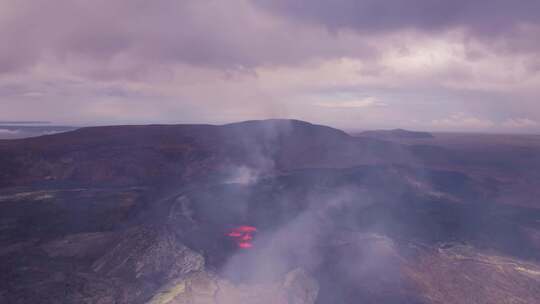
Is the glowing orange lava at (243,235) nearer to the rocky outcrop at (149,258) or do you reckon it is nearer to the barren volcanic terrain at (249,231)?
the barren volcanic terrain at (249,231)

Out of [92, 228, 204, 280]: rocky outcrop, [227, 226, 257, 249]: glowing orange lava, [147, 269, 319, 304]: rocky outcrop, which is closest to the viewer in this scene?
[147, 269, 319, 304]: rocky outcrop

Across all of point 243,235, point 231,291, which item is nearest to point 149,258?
point 231,291

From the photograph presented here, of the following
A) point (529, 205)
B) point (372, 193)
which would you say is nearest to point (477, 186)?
point (529, 205)

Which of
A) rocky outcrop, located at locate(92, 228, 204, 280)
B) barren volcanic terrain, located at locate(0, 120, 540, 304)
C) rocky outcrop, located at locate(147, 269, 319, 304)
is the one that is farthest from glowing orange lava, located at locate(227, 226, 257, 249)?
rocky outcrop, located at locate(147, 269, 319, 304)

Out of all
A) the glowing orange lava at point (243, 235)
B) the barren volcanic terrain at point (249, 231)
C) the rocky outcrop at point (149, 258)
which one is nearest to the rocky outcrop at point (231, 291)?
the barren volcanic terrain at point (249, 231)

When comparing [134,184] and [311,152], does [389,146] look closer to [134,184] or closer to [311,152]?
[311,152]

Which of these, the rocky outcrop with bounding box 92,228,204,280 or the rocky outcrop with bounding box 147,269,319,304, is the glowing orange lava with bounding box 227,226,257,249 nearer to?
the rocky outcrop with bounding box 92,228,204,280
